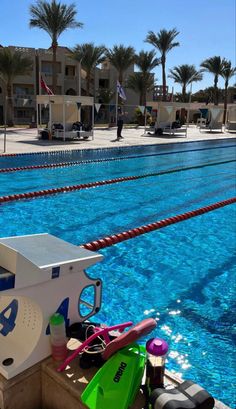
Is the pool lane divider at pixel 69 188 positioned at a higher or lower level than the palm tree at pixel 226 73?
lower

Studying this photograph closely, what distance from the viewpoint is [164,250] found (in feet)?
17.8

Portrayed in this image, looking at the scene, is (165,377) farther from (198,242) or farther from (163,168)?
(163,168)

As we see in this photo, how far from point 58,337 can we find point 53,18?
27760 mm

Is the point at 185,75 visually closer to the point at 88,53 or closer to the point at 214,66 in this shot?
the point at 214,66

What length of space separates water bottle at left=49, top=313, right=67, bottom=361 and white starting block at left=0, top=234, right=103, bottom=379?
0.03 meters

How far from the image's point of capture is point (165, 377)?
1892mm

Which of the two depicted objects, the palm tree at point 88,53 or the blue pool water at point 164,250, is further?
the palm tree at point 88,53

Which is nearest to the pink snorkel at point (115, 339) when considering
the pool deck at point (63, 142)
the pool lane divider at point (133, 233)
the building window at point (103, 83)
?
the pool lane divider at point (133, 233)

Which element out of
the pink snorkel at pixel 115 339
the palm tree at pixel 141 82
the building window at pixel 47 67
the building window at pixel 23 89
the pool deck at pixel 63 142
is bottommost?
the pink snorkel at pixel 115 339

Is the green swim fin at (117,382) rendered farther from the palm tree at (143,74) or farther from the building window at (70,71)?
the building window at (70,71)

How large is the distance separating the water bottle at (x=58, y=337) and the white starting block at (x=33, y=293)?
35 mm

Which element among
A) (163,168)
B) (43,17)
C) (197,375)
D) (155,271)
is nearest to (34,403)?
(197,375)

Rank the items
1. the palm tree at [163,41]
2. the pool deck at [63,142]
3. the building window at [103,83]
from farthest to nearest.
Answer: the building window at [103,83] < the palm tree at [163,41] < the pool deck at [63,142]

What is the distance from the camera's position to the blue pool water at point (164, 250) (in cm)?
332
